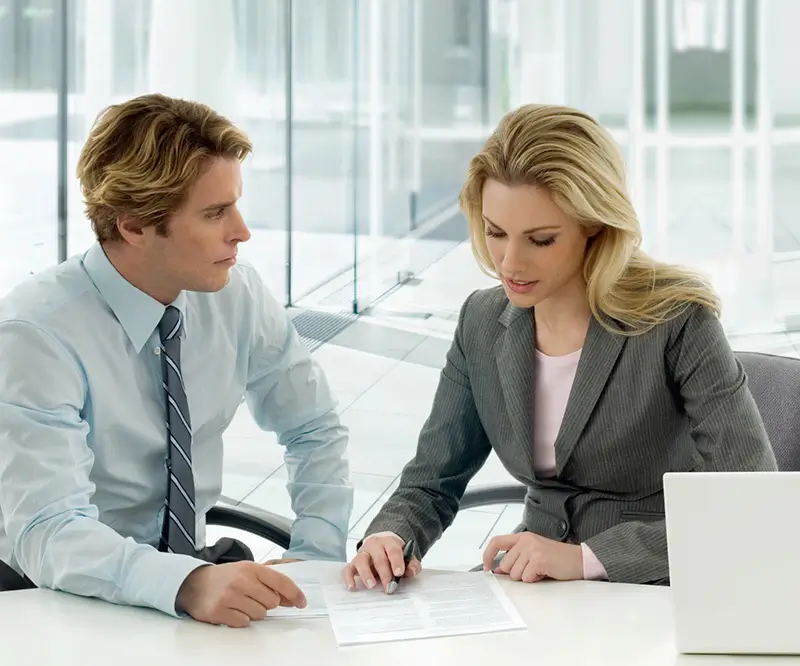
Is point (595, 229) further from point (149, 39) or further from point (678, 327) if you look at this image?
point (149, 39)

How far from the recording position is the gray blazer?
1879 millimetres

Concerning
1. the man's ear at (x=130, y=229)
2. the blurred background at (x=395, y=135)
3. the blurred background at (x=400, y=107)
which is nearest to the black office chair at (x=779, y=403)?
the man's ear at (x=130, y=229)

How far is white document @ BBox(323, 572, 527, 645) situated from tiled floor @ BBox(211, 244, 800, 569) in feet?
7.36

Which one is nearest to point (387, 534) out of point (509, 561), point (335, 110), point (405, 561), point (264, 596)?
point (405, 561)

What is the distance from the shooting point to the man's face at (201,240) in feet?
6.60

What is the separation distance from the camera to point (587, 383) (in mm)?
1971

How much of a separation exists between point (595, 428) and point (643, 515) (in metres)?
0.17

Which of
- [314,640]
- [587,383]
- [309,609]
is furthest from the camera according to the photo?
[587,383]

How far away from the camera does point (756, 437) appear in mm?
1854

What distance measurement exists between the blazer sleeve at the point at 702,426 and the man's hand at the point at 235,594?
1.56 feet

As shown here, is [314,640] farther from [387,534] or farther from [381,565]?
[387,534]

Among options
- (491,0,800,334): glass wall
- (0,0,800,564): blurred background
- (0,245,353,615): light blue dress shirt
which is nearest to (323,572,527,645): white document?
(0,245,353,615): light blue dress shirt

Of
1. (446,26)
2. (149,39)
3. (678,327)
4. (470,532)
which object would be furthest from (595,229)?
(446,26)

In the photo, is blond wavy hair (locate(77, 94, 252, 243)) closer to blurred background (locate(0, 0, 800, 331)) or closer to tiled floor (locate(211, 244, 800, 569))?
tiled floor (locate(211, 244, 800, 569))
